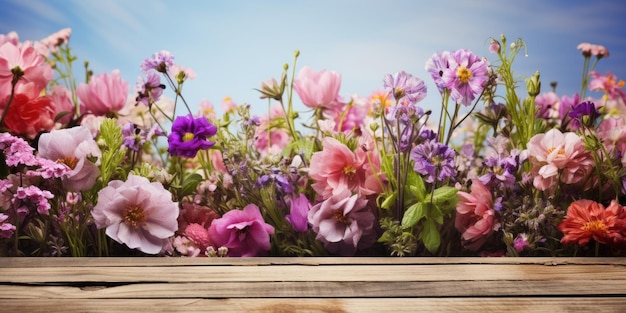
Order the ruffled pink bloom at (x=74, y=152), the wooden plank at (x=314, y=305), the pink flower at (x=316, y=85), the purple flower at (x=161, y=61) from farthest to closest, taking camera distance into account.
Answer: the pink flower at (x=316, y=85) < the purple flower at (x=161, y=61) < the ruffled pink bloom at (x=74, y=152) < the wooden plank at (x=314, y=305)

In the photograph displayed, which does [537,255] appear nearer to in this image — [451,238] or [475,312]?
[451,238]

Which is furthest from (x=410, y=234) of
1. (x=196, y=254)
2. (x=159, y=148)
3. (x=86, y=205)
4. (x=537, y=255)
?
(x=159, y=148)

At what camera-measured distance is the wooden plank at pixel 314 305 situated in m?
0.87

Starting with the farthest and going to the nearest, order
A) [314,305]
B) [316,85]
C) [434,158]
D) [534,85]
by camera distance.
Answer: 1. [316,85]
2. [534,85]
3. [434,158]
4. [314,305]

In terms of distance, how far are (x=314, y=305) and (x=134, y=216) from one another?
36 cm

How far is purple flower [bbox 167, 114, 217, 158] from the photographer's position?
3.84 ft

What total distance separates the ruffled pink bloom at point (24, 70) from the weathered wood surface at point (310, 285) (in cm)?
35

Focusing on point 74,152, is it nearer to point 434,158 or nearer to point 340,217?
point 340,217

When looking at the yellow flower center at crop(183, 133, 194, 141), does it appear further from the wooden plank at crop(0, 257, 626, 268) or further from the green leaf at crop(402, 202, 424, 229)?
the green leaf at crop(402, 202, 424, 229)

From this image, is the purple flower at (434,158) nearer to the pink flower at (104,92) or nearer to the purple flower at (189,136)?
the purple flower at (189,136)

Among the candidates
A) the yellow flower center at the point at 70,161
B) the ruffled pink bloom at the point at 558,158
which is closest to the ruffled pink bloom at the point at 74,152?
the yellow flower center at the point at 70,161

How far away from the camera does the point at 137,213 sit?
111 centimetres

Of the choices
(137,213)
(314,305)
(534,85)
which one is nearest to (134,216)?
(137,213)

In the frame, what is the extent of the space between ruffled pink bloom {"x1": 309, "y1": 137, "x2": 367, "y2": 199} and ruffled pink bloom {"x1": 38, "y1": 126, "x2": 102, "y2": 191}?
0.35 meters
